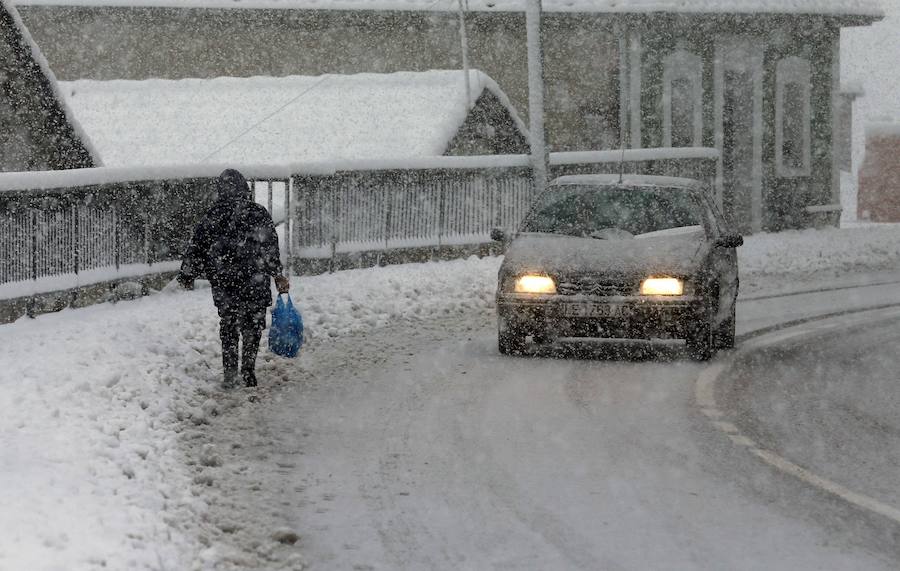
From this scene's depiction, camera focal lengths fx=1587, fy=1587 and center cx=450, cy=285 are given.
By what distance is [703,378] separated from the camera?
41.0 ft

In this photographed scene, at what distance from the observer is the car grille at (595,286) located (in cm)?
1313

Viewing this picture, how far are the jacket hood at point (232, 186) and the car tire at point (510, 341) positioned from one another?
293cm

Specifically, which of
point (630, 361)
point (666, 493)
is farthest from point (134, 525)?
point (630, 361)

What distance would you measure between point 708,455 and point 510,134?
1994 centimetres

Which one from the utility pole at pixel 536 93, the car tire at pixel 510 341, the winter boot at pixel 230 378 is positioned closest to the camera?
the winter boot at pixel 230 378

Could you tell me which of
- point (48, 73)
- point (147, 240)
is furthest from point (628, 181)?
point (48, 73)

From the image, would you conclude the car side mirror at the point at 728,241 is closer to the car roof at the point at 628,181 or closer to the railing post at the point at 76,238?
the car roof at the point at 628,181

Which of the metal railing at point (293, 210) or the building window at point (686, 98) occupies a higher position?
the building window at point (686, 98)

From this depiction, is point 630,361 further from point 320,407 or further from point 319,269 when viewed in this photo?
point 319,269

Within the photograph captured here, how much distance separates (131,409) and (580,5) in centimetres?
2245

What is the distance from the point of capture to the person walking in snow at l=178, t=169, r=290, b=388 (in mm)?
11656

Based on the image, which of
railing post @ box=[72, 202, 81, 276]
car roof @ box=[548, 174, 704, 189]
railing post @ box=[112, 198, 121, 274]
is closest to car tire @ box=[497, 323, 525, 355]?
car roof @ box=[548, 174, 704, 189]

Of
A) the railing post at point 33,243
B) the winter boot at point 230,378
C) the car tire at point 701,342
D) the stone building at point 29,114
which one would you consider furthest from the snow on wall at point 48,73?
the car tire at point 701,342

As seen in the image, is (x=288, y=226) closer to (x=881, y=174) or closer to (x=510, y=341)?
(x=510, y=341)
